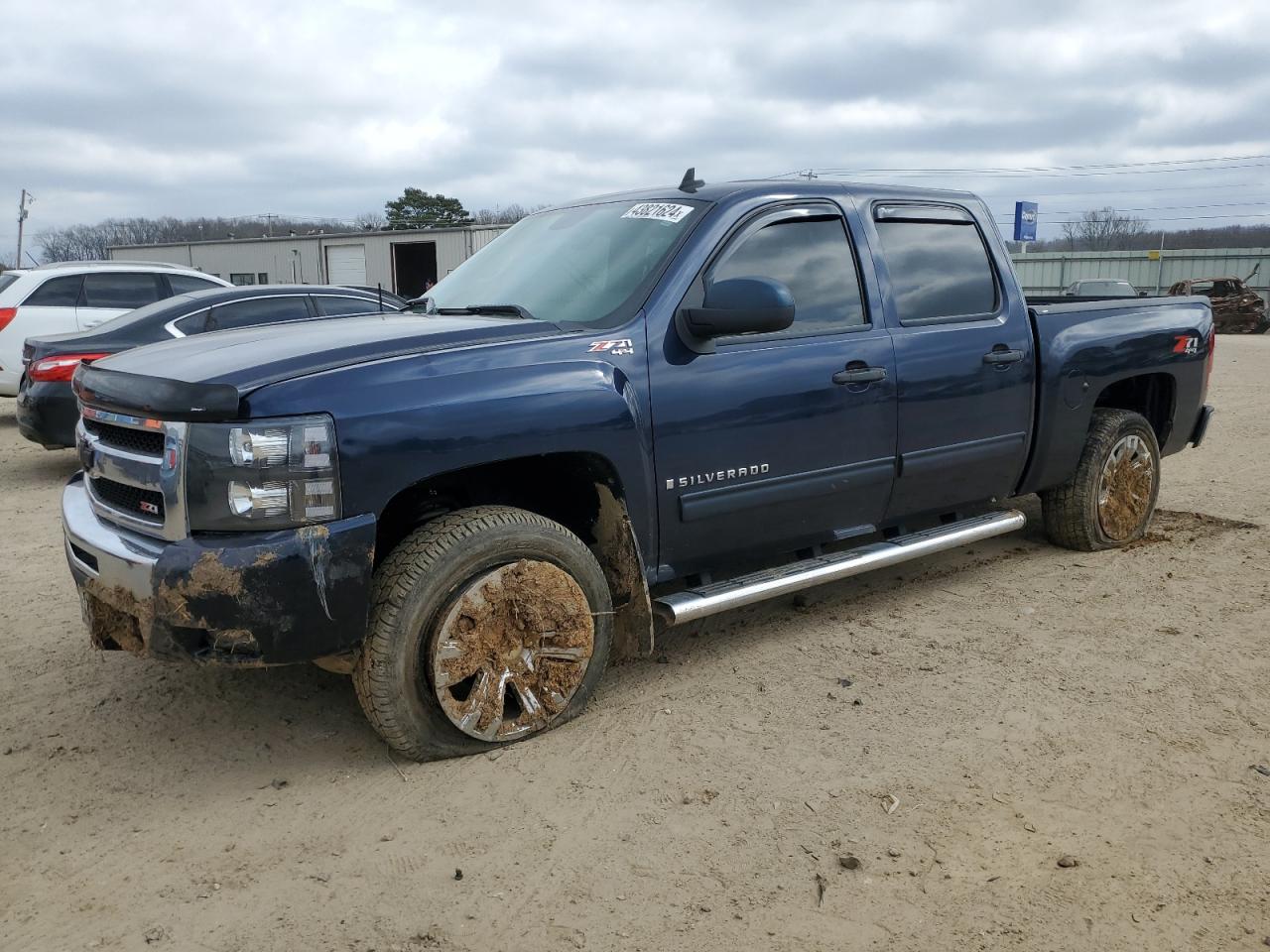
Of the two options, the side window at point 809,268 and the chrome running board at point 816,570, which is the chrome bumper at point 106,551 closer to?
the chrome running board at point 816,570

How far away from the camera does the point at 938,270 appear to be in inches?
185

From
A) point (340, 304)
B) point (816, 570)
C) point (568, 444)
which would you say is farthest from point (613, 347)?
point (340, 304)

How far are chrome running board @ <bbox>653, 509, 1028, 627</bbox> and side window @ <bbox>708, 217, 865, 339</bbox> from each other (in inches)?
36.7

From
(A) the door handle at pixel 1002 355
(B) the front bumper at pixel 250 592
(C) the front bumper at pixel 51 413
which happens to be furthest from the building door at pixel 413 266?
(B) the front bumper at pixel 250 592

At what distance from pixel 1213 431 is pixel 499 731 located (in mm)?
9307

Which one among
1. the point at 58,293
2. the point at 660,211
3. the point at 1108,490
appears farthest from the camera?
the point at 58,293

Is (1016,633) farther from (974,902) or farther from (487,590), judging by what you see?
(487,590)

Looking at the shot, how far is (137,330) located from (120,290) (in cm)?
359

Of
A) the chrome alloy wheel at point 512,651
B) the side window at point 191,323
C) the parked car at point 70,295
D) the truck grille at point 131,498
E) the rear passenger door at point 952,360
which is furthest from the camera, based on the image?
the parked car at point 70,295

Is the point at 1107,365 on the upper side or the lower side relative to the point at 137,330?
lower

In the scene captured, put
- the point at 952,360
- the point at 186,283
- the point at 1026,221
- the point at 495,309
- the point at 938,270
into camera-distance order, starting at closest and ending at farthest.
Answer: the point at 495,309 → the point at 952,360 → the point at 938,270 → the point at 186,283 → the point at 1026,221

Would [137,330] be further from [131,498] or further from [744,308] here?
[744,308]

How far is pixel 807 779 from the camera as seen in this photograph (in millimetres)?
3201

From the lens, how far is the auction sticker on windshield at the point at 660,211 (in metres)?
4.01
